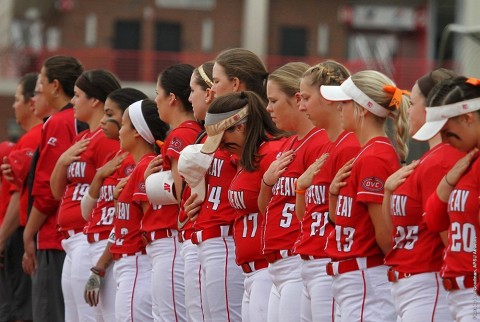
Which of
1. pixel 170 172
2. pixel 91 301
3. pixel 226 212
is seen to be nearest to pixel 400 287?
pixel 226 212

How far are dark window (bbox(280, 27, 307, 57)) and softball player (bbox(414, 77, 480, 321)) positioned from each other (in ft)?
95.0

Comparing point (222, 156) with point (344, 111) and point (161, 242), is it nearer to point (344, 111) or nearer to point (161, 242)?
point (161, 242)

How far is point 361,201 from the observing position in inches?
235

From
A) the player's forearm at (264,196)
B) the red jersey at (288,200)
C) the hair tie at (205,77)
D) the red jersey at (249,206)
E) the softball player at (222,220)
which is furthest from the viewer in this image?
the hair tie at (205,77)

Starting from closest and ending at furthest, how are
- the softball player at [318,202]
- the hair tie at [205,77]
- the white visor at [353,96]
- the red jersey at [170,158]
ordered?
the white visor at [353,96]
the softball player at [318,202]
the hair tie at [205,77]
the red jersey at [170,158]

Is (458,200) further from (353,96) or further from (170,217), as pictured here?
(170,217)

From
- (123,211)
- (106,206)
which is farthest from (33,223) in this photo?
(123,211)

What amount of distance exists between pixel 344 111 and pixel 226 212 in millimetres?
1334

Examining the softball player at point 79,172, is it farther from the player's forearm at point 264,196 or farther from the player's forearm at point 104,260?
the player's forearm at point 264,196

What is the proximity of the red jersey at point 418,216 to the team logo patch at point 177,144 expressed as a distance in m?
2.09

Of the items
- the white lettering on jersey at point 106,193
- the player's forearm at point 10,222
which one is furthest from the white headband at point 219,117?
the player's forearm at point 10,222

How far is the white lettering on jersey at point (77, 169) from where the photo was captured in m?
8.77

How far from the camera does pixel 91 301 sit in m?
8.26

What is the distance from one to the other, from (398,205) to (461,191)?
1.61 ft
